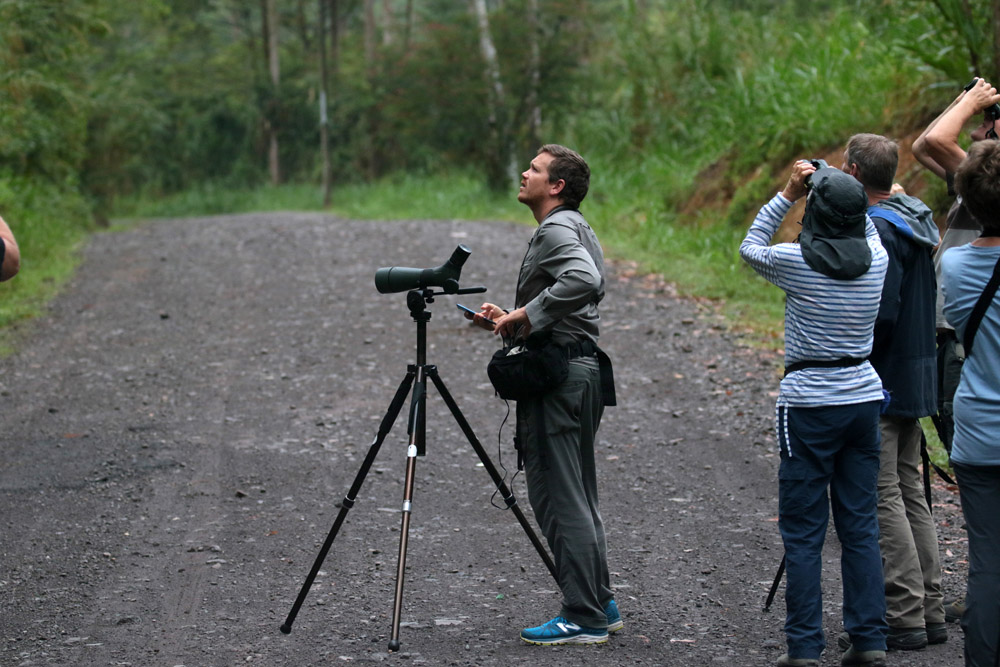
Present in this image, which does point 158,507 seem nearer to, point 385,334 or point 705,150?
point 385,334

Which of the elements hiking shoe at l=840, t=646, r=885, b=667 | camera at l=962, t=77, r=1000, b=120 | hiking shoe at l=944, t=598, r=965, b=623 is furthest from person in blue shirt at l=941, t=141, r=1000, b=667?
hiking shoe at l=944, t=598, r=965, b=623

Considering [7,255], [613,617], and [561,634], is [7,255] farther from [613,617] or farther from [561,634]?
[613,617]

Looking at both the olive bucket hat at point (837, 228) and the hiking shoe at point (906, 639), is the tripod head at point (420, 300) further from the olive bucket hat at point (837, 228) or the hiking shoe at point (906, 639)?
the hiking shoe at point (906, 639)

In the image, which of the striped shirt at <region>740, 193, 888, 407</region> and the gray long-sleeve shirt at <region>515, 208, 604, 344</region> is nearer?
the striped shirt at <region>740, 193, 888, 407</region>

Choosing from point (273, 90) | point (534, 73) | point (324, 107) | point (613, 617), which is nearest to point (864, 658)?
point (613, 617)

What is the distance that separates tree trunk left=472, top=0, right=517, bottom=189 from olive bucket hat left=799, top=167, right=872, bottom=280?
19.4 meters

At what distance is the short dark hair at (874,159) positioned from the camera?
14.0 feet

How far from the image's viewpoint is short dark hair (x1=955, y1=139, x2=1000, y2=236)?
3297 millimetres

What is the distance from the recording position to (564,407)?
4359 millimetres

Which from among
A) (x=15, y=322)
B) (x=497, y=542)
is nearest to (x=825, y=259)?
(x=497, y=542)

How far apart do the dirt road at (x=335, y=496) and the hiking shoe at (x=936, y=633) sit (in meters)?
0.06

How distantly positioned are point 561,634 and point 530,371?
3.59 feet

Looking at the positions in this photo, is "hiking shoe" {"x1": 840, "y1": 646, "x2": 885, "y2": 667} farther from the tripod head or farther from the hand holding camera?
the tripod head

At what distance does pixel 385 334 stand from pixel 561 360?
6727mm
